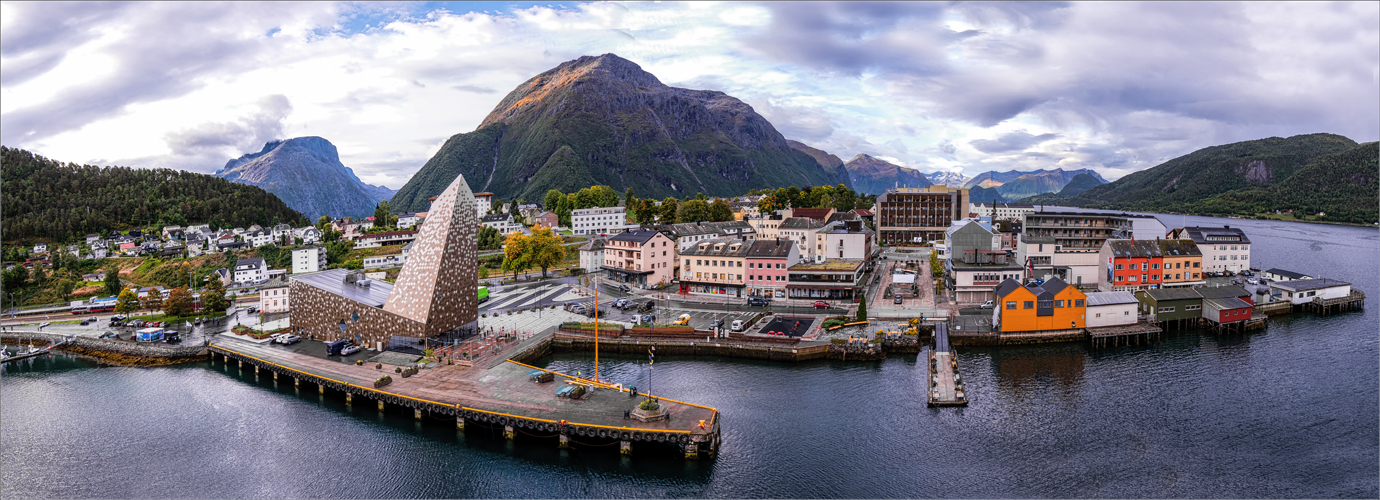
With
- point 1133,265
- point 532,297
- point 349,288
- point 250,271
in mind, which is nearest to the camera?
point 349,288

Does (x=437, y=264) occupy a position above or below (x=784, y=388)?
above

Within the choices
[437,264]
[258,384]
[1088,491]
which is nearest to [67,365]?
[258,384]

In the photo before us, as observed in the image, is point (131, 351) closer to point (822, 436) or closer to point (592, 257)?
point (592, 257)

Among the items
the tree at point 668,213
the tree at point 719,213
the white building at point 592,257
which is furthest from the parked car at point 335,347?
the tree at point 719,213

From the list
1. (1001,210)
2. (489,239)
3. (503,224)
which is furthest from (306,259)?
(1001,210)

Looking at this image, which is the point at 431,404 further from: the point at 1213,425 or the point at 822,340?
the point at 1213,425

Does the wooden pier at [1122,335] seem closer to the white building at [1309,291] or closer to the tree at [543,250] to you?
the white building at [1309,291]
